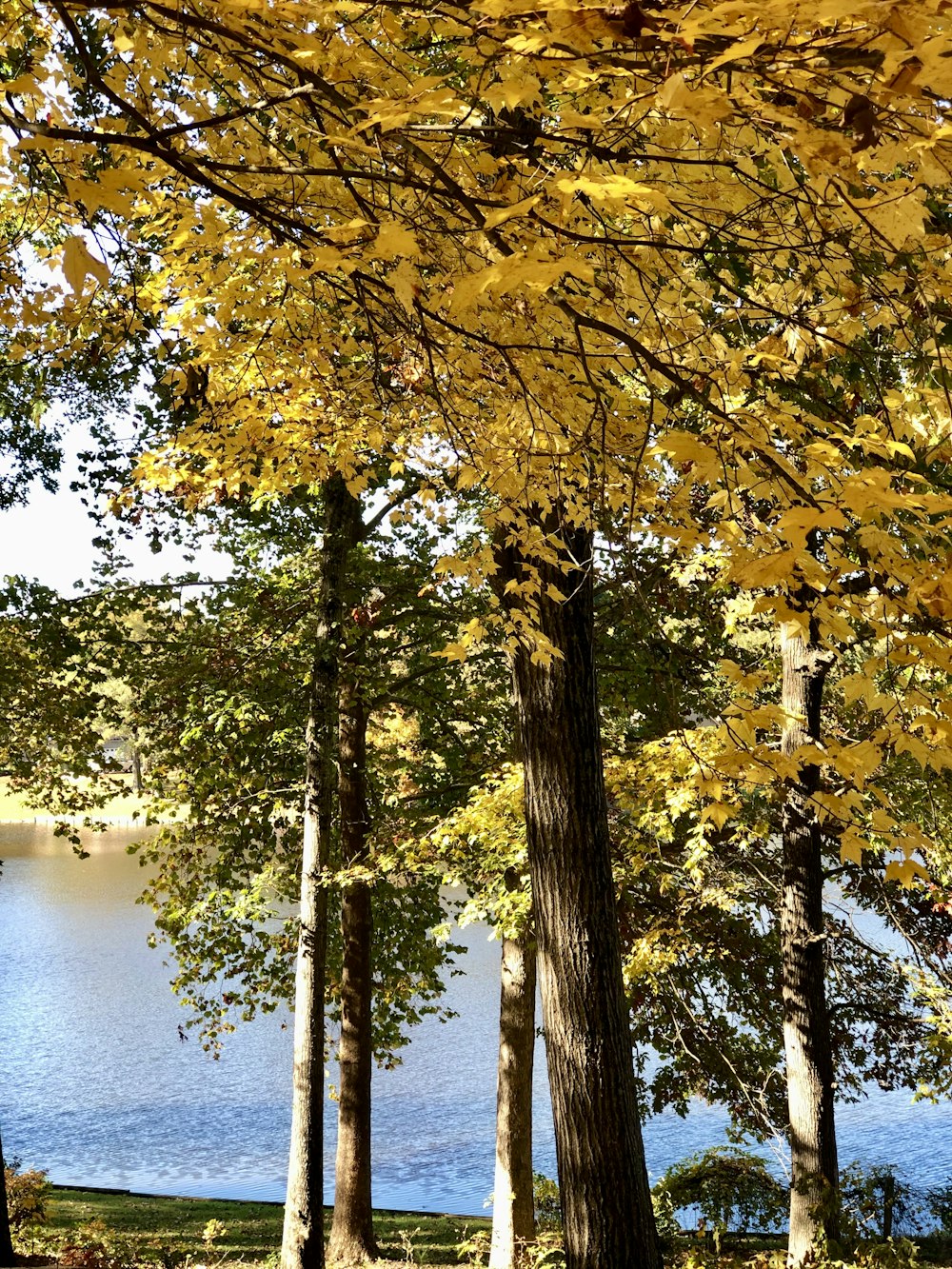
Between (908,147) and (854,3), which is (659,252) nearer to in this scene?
(908,147)

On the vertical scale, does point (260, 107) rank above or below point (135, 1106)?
above

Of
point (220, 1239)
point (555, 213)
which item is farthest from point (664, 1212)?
point (555, 213)

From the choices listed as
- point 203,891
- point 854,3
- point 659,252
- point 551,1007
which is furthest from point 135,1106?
point 854,3

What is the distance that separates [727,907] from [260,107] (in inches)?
253

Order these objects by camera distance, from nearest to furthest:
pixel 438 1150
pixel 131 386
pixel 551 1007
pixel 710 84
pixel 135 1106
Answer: pixel 710 84 < pixel 551 1007 < pixel 131 386 < pixel 438 1150 < pixel 135 1106

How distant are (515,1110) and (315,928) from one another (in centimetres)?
265

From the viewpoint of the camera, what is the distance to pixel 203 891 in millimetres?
11281

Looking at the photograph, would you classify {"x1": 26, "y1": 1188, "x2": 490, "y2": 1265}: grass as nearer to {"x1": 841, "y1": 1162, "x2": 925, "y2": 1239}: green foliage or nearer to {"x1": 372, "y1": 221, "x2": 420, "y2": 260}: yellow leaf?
{"x1": 841, "y1": 1162, "x2": 925, "y2": 1239}: green foliage

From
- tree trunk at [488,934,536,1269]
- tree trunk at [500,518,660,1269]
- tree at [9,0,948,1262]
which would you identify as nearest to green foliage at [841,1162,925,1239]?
tree trunk at [488,934,536,1269]

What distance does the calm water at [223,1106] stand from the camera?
14.3m

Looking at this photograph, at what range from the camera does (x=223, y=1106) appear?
55.0ft

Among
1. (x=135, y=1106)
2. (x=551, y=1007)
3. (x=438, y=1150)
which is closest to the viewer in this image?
(x=551, y=1007)

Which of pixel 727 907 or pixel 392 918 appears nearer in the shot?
pixel 727 907

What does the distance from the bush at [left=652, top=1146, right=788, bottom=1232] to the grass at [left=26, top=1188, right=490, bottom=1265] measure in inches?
83.3
